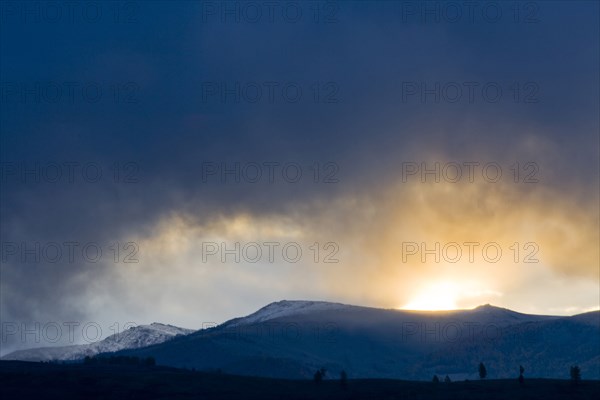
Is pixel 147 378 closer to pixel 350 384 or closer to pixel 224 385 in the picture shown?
pixel 224 385

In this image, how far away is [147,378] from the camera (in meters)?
133

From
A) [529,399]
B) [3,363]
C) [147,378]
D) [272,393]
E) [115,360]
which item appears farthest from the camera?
[115,360]

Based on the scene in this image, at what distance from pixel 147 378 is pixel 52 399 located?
1636cm

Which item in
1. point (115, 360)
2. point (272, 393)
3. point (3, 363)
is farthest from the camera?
point (115, 360)

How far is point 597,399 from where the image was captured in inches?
4616

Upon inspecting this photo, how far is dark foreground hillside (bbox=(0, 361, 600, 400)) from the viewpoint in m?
120

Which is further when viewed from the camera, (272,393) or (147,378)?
(147,378)

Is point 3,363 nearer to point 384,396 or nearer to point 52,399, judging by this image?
point 52,399

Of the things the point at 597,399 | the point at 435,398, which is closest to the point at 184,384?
the point at 435,398

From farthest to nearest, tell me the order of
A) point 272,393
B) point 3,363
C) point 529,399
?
point 3,363 < point 272,393 < point 529,399

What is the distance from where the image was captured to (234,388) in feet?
419

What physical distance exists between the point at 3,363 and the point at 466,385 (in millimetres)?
86752

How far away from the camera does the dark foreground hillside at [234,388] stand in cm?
12044

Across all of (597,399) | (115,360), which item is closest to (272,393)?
(597,399)
